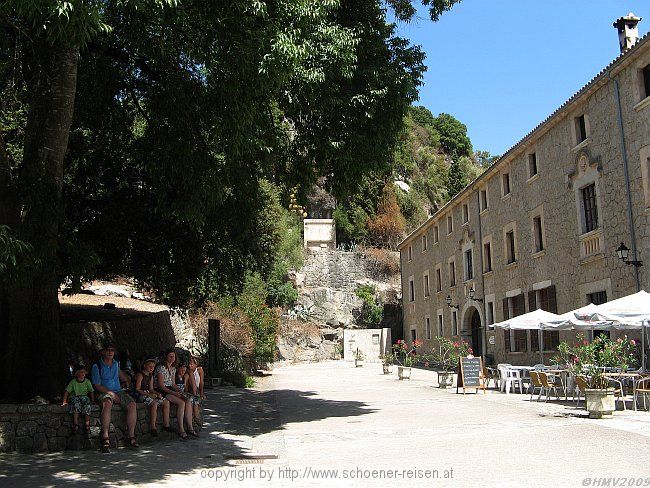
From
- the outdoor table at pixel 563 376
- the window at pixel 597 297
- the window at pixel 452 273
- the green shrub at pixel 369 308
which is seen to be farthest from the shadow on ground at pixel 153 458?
the green shrub at pixel 369 308

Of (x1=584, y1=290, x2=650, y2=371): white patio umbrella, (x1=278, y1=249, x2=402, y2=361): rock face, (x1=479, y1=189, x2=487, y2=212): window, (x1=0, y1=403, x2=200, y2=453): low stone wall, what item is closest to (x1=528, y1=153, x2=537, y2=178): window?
(x1=479, y1=189, x2=487, y2=212): window

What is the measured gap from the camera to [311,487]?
6555 millimetres

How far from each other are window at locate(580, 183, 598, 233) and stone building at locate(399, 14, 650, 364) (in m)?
0.03

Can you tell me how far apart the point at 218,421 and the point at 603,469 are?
7.63 meters

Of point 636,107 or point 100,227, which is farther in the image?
point 636,107

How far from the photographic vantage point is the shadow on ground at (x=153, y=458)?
23.2ft

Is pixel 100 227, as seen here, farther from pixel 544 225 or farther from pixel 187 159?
pixel 544 225

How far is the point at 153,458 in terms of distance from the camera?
8.35 m

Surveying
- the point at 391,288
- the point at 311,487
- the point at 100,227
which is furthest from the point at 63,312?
the point at 391,288

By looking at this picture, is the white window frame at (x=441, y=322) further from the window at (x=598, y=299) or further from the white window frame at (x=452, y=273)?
the window at (x=598, y=299)

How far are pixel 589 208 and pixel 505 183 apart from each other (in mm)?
6529

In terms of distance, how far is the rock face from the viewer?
144 feet

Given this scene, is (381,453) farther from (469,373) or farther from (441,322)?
(441,322)

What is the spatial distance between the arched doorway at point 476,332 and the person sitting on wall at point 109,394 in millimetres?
22336
